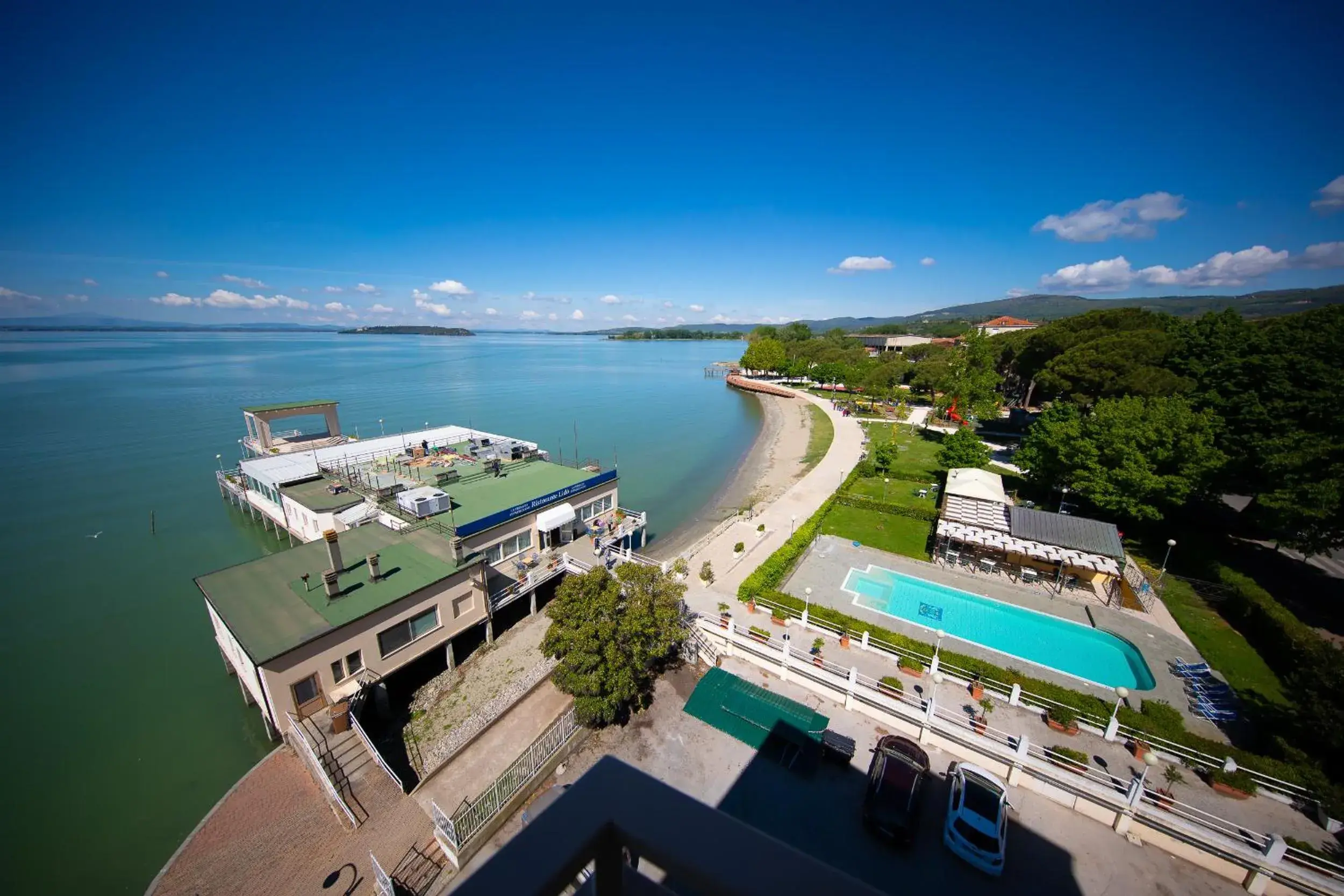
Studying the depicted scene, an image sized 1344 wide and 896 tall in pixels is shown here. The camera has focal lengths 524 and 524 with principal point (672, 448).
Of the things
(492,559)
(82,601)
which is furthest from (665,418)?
(82,601)

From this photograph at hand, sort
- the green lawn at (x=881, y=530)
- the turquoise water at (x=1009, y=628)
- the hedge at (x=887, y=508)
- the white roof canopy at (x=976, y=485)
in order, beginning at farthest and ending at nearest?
the hedge at (x=887, y=508), the white roof canopy at (x=976, y=485), the green lawn at (x=881, y=530), the turquoise water at (x=1009, y=628)

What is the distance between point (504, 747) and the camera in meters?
15.8

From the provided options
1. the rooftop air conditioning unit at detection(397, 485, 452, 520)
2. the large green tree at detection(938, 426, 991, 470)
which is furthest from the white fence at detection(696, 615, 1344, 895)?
the large green tree at detection(938, 426, 991, 470)

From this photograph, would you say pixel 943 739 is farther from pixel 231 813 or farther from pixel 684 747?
pixel 231 813

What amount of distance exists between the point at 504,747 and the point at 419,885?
3.76 metres

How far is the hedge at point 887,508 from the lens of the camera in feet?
104

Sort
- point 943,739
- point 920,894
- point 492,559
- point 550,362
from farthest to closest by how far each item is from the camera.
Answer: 1. point 550,362
2. point 492,559
3. point 943,739
4. point 920,894

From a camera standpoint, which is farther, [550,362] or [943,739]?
[550,362]

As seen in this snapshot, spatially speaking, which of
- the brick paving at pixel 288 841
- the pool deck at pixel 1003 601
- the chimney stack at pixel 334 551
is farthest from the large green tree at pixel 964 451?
the chimney stack at pixel 334 551

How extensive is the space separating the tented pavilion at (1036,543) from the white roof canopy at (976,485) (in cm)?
153

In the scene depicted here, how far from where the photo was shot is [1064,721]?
51.3 ft

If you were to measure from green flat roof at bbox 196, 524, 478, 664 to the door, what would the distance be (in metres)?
1.44

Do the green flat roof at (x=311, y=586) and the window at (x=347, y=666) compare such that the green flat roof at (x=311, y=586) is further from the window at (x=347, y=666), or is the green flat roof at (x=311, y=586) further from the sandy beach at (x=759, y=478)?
the sandy beach at (x=759, y=478)

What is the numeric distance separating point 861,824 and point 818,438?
45884mm
